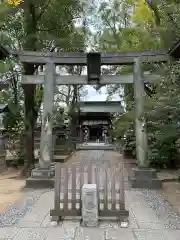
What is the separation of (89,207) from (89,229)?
40cm

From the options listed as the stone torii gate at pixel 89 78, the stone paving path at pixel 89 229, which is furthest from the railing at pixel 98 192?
the stone torii gate at pixel 89 78

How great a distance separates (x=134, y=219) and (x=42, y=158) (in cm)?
488

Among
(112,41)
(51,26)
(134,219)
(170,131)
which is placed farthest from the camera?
(112,41)

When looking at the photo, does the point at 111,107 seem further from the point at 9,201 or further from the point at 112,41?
the point at 9,201

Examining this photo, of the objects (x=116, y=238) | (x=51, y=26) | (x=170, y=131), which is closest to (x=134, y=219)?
(x=116, y=238)

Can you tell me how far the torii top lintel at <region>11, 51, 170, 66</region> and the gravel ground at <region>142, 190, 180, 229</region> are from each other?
4.33 m

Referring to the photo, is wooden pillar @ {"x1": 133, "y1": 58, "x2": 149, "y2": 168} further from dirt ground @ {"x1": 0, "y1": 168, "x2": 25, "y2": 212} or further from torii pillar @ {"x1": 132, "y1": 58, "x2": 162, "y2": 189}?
dirt ground @ {"x1": 0, "y1": 168, "x2": 25, "y2": 212}

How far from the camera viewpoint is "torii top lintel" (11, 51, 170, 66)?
432 inches

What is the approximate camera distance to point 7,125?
792 inches

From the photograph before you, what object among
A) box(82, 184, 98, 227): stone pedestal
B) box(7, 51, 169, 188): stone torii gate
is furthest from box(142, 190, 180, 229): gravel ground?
box(7, 51, 169, 188): stone torii gate

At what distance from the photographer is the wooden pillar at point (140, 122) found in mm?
10836

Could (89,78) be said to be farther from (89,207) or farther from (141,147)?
(89,207)

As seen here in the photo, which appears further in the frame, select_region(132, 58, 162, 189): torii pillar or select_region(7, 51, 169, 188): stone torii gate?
select_region(7, 51, 169, 188): stone torii gate

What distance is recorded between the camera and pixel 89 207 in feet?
19.9
